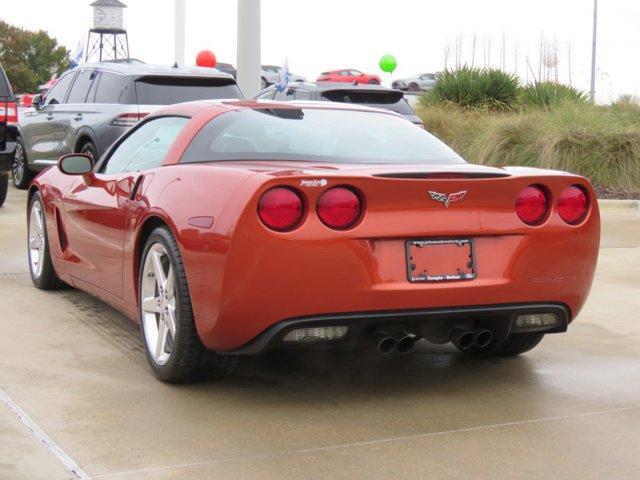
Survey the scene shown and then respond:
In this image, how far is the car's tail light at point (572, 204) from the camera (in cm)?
510

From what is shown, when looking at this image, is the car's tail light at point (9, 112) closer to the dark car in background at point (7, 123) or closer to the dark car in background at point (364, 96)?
the dark car in background at point (7, 123)

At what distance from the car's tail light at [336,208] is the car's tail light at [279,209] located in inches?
4.1

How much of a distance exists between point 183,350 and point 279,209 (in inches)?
33.5

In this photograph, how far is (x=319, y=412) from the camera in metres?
4.78

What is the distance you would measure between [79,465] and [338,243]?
1.33m

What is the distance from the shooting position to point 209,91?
1332 centimetres

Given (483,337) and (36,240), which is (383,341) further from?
(36,240)

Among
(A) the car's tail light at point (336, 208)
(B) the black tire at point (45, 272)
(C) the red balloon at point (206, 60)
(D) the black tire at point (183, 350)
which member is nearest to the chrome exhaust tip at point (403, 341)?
(A) the car's tail light at point (336, 208)

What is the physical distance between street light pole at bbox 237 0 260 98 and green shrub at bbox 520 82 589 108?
6.07 metres

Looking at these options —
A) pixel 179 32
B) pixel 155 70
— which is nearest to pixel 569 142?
pixel 155 70

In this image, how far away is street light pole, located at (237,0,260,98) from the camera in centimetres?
1655

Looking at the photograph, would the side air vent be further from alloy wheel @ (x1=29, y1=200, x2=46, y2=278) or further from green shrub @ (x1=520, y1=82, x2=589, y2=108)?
green shrub @ (x1=520, y1=82, x2=589, y2=108)

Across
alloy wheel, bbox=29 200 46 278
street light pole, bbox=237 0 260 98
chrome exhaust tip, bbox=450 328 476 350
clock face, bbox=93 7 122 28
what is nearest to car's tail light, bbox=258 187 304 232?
chrome exhaust tip, bbox=450 328 476 350

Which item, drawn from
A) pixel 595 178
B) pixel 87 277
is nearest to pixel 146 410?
pixel 87 277
